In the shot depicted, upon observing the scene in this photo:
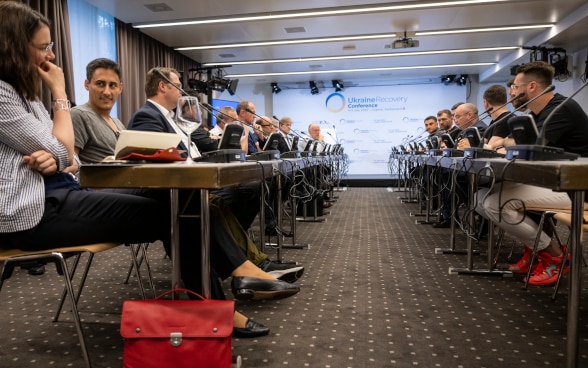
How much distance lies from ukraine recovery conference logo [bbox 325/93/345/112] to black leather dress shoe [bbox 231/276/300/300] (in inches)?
382

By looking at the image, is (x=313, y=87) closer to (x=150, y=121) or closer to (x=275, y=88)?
(x=275, y=88)

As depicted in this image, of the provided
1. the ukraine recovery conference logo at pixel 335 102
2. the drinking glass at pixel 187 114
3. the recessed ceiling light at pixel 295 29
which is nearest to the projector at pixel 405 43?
the recessed ceiling light at pixel 295 29

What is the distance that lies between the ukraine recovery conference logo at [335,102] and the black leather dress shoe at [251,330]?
965 cm

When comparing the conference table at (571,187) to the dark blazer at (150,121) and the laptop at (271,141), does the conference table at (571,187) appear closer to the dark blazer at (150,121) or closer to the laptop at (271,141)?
the dark blazer at (150,121)

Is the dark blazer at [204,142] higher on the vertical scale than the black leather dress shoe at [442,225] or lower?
higher

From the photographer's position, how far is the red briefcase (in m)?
1.08

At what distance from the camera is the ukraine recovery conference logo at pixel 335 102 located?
10.9 m

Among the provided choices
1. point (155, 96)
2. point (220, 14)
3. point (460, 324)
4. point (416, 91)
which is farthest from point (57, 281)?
point (416, 91)

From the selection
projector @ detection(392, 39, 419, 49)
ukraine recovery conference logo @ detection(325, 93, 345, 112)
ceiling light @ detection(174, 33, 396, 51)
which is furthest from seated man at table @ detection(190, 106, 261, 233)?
ukraine recovery conference logo @ detection(325, 93, 345, 112)

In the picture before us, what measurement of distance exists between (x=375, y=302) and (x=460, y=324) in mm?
373

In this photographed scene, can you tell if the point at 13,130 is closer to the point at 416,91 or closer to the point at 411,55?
the point at 411,55

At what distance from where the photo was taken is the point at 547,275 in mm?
2227

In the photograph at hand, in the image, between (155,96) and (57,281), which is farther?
(57,281)

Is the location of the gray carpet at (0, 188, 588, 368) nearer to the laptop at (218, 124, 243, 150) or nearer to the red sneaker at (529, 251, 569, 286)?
the red sneaker at (529, 251, 569, 286)
